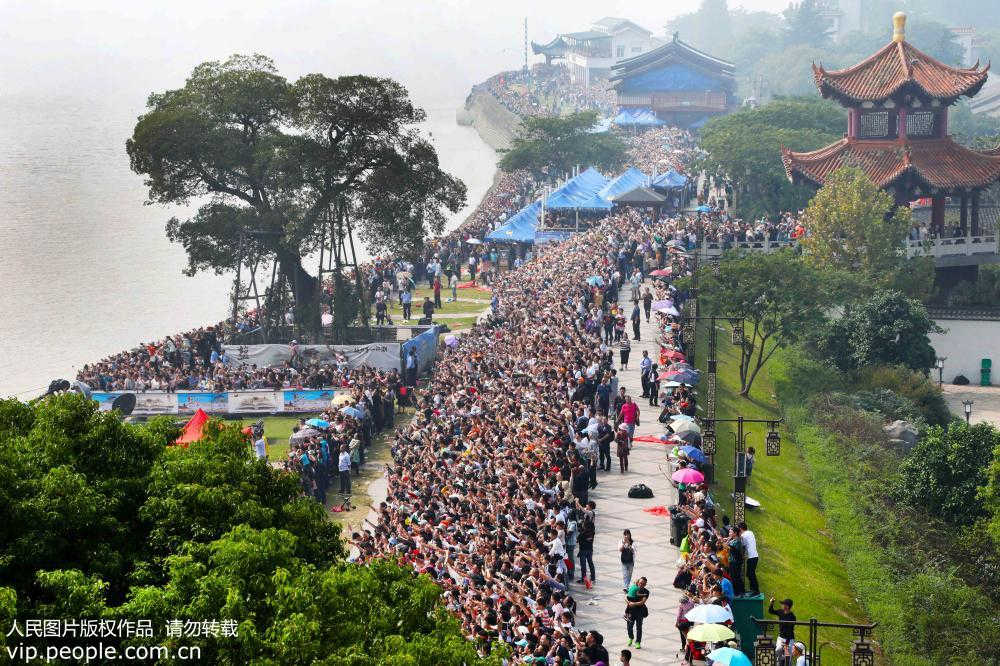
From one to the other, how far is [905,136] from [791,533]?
33767 millimetres

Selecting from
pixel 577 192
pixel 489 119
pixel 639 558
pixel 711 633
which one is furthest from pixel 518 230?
pixel 489 119

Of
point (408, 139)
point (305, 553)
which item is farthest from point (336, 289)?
point (305, 553)

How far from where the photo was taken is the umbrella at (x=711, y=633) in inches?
758

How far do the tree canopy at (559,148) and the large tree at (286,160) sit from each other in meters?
33.6

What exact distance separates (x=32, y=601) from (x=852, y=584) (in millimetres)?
18115

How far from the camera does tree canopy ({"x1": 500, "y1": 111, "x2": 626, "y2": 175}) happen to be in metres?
86.1

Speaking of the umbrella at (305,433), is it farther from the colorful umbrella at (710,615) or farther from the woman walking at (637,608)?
the colorful umbrella at (710,615)

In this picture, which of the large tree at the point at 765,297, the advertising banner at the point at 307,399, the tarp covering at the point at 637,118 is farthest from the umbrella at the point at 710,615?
the tarp covering at the point at 637,118

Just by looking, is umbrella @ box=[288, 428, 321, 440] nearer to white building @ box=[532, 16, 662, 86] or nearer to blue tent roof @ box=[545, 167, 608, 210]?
blue tent roof @ box=[545, 167, 608, 210]

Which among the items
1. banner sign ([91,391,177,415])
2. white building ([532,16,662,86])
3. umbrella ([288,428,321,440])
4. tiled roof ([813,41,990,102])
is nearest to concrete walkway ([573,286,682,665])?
umbrella ([288,428,321,440])

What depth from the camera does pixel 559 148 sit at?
86.8m

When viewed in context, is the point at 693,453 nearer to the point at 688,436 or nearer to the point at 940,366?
the point at 688,436

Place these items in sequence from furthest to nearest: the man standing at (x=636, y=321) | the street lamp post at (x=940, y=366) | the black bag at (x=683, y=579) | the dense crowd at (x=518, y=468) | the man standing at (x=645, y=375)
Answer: the street lamp post at (x=940, y=366) < the man standing at (x=636, y=321) < the man standing at (x=645, y=375) < the black bag at (x=683, y=579) < the dense crowd at (x=518, y=468)

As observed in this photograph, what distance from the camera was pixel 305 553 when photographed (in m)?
18.0
